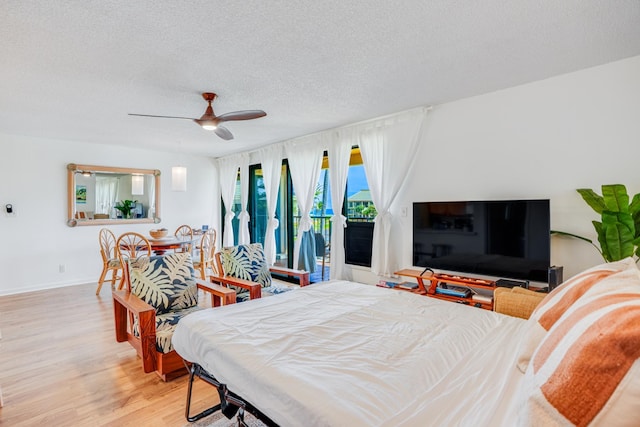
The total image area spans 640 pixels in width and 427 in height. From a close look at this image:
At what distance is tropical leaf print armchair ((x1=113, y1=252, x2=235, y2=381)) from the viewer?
2.40 meters

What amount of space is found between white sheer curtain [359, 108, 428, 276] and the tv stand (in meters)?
0.57

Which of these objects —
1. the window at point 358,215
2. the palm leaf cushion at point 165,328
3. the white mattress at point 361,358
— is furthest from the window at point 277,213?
the white mattress at point 361,358

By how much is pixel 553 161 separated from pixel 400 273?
173 cm

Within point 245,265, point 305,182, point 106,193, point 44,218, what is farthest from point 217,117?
point 44,218

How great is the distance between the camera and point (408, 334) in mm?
1556

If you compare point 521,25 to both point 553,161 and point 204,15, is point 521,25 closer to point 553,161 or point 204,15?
point 553,161

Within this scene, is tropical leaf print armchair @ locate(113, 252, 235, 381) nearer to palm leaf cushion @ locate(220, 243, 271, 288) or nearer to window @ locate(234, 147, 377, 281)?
palm leaf cushion @ locate(220, 243, 271, 288)

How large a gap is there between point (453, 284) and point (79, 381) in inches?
129

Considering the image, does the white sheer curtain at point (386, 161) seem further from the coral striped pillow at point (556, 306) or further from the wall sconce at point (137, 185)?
the wall sconce at point (137, 185)

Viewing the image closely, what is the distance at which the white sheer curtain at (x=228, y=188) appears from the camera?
6590 mm

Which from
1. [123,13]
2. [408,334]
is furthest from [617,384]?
[123,13]

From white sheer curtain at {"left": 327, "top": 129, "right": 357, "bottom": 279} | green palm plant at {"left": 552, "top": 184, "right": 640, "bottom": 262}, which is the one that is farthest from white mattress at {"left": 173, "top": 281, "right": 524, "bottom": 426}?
white sheer curtain at {"left": 327, "top": 129, "right": 357, "bottom": 279}

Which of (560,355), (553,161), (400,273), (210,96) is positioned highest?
(210,96)

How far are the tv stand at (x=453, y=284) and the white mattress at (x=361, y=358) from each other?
1.05 metres
